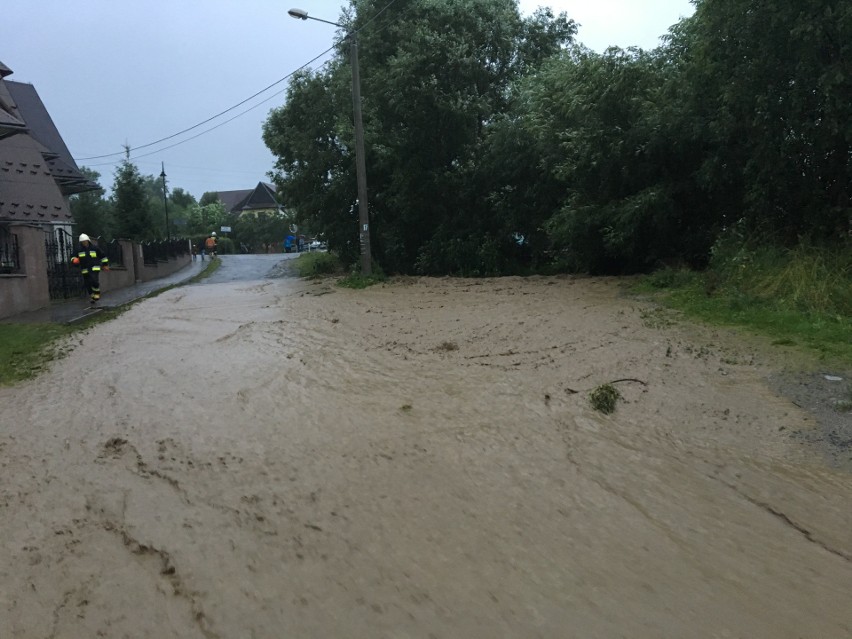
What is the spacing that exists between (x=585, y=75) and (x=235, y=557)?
14.5 m

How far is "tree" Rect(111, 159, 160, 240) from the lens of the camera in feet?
109

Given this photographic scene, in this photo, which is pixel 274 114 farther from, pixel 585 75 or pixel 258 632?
pixel 258 632

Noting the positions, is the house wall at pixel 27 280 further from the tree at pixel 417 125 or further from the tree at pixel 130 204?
the tree at pixel 130 204

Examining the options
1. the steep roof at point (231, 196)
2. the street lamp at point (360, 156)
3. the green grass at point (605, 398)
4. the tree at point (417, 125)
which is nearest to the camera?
the green grass at point (605, 398)

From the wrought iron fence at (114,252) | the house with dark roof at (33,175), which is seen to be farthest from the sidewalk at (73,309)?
the house with dark roof at (33,175)

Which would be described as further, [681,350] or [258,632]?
[681,350]

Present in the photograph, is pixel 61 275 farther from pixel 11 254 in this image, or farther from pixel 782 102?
pixel 782 102

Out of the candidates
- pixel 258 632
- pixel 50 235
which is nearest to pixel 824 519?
pixel 258 632

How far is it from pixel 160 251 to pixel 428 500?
1021 inches

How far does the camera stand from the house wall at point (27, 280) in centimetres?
1347

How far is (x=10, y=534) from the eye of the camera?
4.18 meters

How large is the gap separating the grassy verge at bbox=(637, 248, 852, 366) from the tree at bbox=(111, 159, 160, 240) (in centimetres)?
2763

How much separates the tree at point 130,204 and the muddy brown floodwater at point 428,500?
2736cm

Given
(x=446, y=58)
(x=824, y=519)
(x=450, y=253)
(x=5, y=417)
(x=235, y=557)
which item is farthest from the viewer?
(x=450, y=253)
